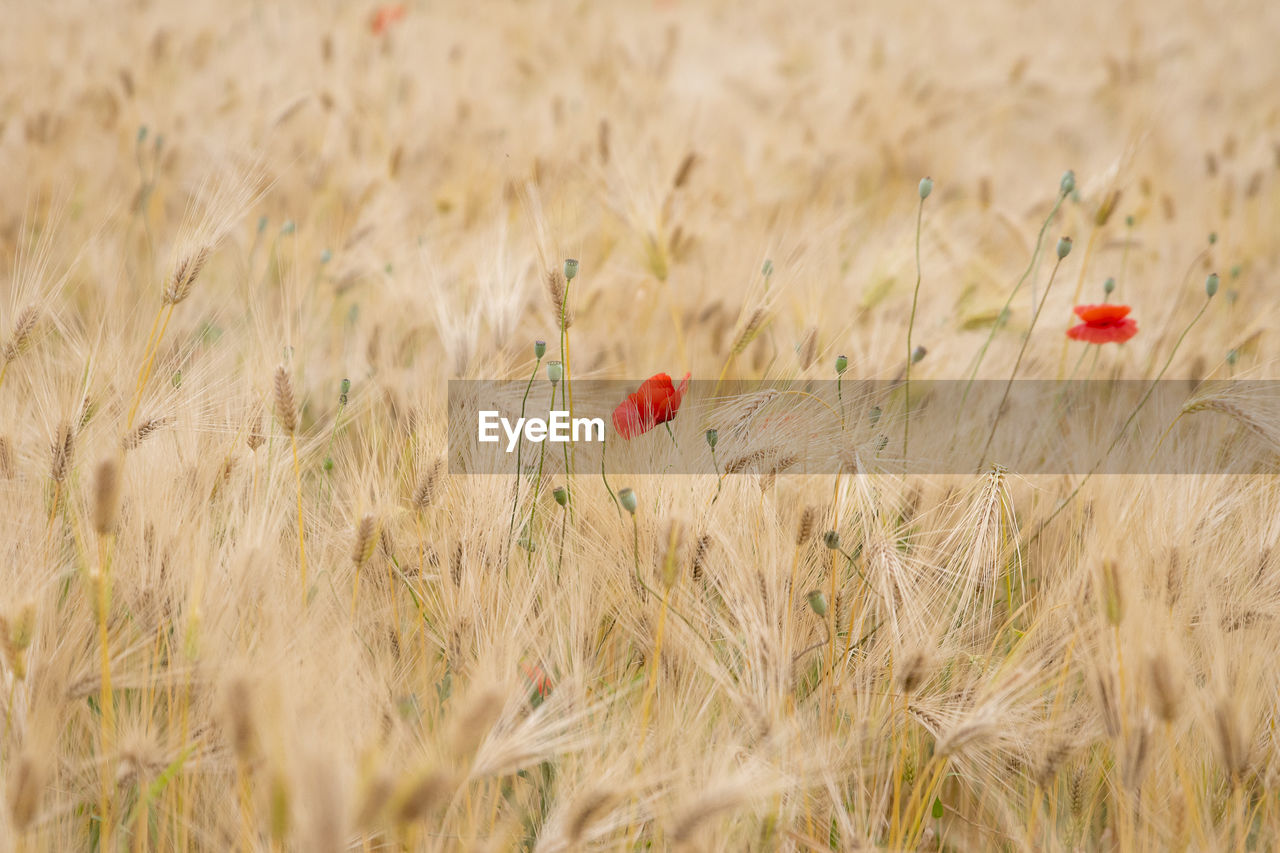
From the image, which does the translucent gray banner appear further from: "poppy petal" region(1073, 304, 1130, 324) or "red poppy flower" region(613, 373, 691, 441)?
"poppy petal" region(1073, 304, 1130, 324)

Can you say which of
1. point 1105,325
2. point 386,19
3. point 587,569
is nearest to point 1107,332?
point 1105,325

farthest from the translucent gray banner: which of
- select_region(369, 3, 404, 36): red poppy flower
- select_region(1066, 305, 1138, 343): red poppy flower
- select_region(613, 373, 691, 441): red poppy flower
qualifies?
select_region(369, 3, 404, 36): red poppy flower

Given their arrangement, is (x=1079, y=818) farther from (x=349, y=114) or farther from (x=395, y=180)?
(x=349, y=114)

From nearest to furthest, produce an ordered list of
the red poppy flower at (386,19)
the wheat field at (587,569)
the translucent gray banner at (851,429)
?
the wheat field at (587,569), the translucent gray banner at (851,429), the red poppy flower at (386,19)

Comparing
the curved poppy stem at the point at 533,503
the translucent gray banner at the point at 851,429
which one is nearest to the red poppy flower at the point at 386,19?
the translucent gray banner at the point at 851,429

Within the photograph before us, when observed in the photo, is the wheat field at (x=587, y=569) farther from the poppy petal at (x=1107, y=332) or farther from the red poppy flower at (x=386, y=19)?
the red poppy flower at (x=386, y=19)

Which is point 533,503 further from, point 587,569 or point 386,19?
point 386,19

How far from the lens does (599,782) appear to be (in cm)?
82

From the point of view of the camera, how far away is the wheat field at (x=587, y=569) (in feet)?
2.80

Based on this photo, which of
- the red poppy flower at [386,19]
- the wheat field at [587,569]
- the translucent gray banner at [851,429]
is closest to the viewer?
the wheat field at [587,569]

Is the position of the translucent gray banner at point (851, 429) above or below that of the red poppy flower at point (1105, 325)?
below

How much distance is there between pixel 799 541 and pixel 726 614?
0.19m

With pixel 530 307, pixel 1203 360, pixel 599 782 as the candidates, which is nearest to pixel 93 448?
pixel 599 782

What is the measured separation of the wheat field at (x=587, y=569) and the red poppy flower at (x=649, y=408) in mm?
59
